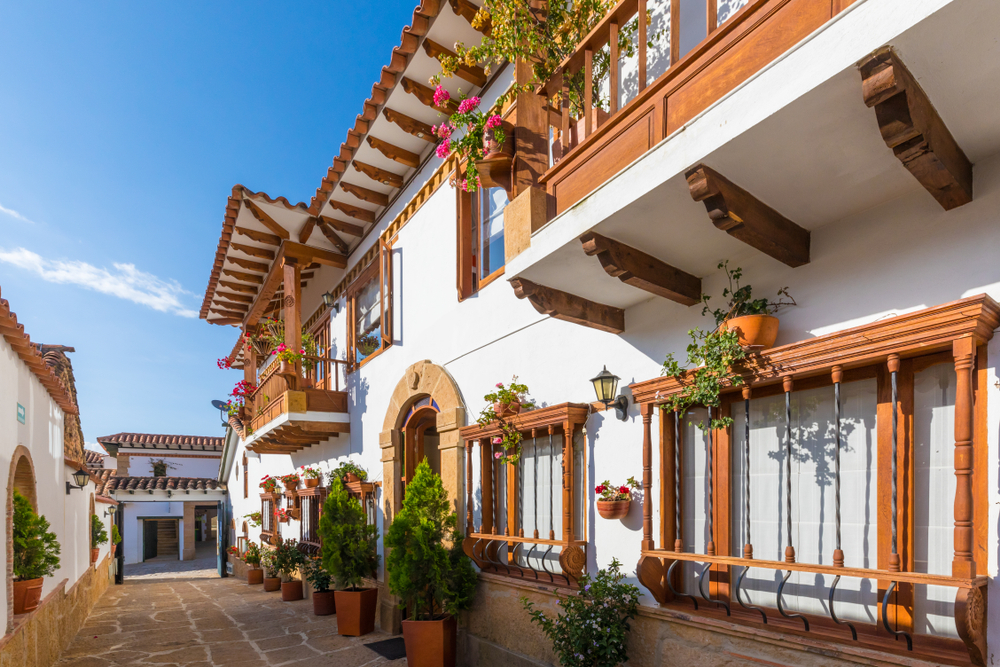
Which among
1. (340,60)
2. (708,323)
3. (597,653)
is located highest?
(340,60)

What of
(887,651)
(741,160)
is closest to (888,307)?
(741,160)

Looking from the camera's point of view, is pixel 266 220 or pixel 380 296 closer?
pixel 380 296

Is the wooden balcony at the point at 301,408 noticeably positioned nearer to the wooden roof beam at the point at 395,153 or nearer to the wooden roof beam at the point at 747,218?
the wooden roof beam at the point at 395,153

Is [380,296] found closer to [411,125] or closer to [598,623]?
[411,125]

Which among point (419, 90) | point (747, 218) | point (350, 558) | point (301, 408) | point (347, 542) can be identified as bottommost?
point (350, 558)

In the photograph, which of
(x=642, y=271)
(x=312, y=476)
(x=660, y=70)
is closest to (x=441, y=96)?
(x=660, y=70)

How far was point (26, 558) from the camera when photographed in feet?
19.7

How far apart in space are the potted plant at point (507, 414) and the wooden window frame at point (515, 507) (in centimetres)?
7

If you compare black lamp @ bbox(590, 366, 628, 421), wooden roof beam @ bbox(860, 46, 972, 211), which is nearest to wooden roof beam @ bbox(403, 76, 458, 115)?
black lamp @ bbox(590, 366, 628, 421)

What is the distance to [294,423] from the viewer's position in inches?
375

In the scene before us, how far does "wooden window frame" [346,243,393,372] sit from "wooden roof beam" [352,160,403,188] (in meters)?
0.84

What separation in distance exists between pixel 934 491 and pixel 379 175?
7.22 metres

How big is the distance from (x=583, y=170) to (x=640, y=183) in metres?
0.75

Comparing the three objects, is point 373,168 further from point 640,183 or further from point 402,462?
point 640,183
